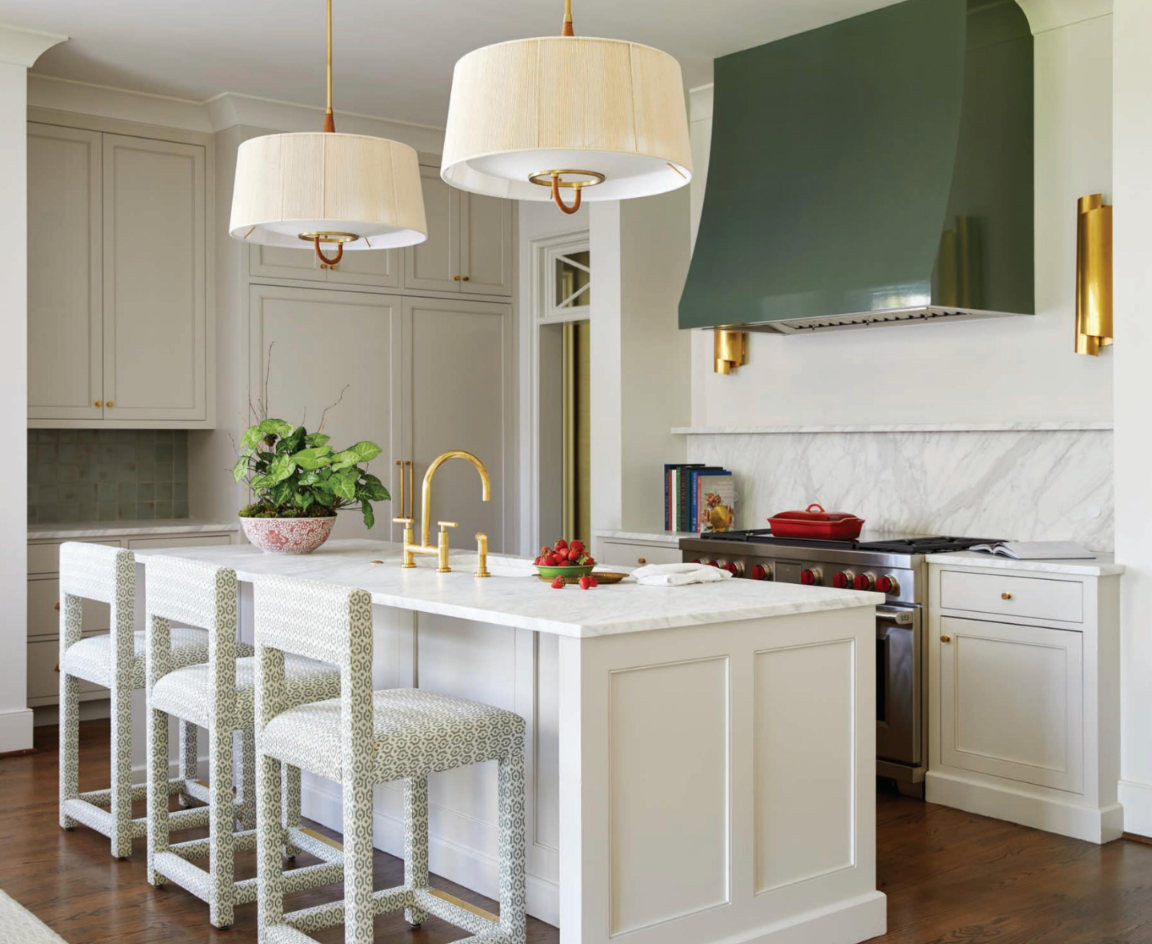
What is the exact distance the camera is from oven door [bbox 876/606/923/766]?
4012 millimetres

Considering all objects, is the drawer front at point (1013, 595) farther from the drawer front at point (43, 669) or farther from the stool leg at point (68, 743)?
the drawer front at point (43, 669)

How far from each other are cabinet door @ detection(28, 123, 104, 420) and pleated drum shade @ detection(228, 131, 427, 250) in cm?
248

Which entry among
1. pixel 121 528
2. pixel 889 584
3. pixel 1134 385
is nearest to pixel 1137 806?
pixel 889 584

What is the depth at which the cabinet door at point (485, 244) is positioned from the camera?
6418 mm

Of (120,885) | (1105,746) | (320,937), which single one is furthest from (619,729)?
(1105,746)

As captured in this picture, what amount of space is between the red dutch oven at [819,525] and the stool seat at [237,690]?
190 cm

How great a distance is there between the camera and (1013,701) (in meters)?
3.82

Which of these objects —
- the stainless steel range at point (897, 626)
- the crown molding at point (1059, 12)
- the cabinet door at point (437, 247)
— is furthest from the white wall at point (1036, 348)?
the cabinet door at point (437, 247)

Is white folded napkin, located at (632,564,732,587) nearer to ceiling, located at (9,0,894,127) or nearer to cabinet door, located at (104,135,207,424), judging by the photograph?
ceiling, located at (9,0,894,127)

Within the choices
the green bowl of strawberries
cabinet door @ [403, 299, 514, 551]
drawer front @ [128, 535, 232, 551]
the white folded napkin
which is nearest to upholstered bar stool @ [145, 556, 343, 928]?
the green bowl of strawberries

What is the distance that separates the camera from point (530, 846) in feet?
9.91

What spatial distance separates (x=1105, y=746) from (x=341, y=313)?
393 cm

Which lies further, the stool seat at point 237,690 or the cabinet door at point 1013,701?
the cabinet door at point 1013,701

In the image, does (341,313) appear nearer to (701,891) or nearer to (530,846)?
(530,846)
